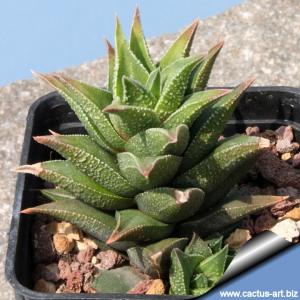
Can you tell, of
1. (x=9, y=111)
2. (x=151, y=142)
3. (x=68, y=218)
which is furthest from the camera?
(x=9, y=111)

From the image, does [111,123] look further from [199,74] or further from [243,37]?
[243,37]

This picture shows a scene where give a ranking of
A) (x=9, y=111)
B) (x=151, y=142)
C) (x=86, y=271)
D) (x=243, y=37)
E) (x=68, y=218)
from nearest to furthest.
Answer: (x=151, y=142), (x=68, y=218), (x=86, y=271), (x=9, y=111), (x=243, y=37)

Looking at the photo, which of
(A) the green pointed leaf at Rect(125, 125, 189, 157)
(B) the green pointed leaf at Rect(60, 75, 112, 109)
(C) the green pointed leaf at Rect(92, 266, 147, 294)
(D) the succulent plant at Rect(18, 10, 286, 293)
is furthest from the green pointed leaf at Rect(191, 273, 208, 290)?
(B) the green pointed leaf at Rect(60, 75, 112, 109)

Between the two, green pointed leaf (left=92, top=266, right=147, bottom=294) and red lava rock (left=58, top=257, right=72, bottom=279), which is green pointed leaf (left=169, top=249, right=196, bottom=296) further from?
red lava rock (left=58, top=257, right=72, bottom=279)

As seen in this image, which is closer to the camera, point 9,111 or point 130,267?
point 130,267

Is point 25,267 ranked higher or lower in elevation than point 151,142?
lower

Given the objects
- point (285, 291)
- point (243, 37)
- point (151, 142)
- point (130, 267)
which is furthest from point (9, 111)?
point (285, 291)
